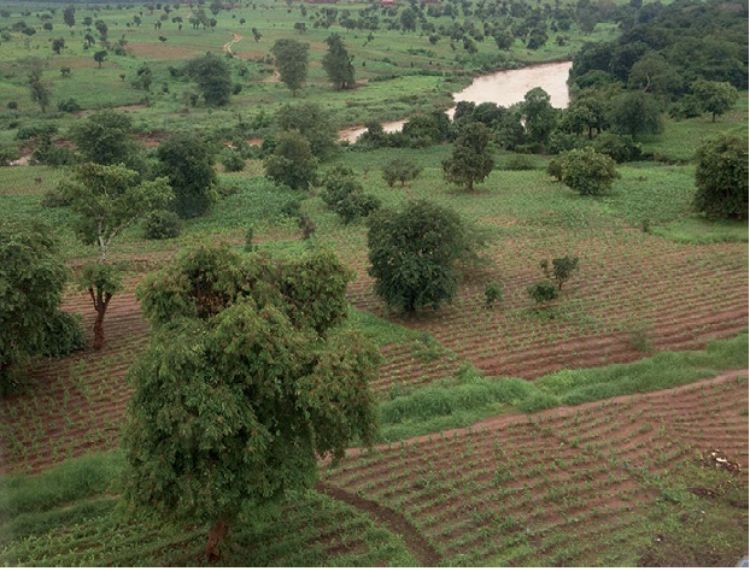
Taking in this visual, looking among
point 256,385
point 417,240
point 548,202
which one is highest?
point 256,385

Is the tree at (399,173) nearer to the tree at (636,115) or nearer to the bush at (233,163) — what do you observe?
the bush at (233,163)

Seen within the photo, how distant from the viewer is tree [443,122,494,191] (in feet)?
111

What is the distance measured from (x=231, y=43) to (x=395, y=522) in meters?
73.3

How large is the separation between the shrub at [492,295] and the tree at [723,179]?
333 inches

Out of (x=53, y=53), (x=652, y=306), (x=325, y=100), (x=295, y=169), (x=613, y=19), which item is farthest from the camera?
(x=613, y=19)

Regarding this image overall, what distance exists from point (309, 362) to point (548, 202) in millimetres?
24725

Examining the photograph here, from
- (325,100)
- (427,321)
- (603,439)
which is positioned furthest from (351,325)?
(325,100)

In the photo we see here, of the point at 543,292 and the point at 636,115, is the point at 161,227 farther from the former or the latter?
the point at 636,115

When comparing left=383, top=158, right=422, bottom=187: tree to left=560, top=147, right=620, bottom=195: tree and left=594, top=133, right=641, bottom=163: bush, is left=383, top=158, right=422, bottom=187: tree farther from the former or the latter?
left=594, top=133, right=641, bottom=163: bush

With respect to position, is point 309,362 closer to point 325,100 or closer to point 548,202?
point 548,202

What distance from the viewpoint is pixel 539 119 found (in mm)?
46219

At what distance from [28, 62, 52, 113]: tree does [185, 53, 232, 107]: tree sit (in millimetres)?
11291

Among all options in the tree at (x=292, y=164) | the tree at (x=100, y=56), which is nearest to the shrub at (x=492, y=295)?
the tree at (x=292, y=164)

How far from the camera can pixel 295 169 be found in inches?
1427
